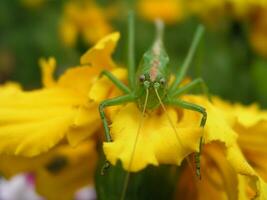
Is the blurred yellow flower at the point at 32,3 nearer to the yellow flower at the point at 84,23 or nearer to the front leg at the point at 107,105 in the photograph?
the yellow flower at the point at 84,23

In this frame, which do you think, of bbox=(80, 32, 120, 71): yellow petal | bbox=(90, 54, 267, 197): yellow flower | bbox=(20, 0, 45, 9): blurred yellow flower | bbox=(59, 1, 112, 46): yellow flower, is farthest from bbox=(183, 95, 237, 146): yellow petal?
bbox=(20, 0, 45, 9): blurred yellow flower

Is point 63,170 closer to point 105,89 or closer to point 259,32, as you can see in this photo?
point 105,89

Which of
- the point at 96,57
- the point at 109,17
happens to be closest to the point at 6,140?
the point at 96,57

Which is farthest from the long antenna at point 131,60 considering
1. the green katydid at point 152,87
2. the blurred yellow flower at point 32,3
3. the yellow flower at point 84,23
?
the blurred yellow flower at point 32,3

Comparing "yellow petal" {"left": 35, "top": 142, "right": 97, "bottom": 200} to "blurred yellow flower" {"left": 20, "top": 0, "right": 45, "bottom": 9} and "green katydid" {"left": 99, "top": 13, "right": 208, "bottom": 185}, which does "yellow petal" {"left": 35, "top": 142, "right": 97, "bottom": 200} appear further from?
"blurred yellow flower" {"left": 20, "top": 0, "right": 45, "bottom": 9}

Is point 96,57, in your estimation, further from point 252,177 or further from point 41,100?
point 252,177

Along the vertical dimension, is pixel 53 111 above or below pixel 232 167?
above

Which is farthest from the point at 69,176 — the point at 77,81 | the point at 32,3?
the point at 32,3

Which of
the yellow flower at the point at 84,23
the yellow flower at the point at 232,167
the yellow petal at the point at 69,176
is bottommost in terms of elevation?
the yellow flower at the point at 232,167
